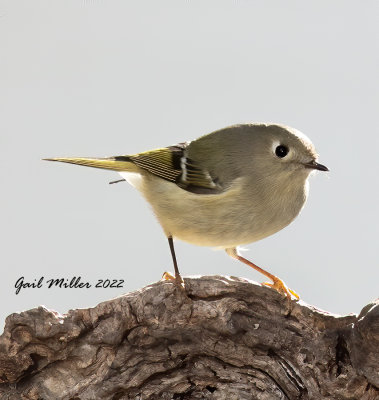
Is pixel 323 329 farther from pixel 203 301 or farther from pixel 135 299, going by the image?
pixel 135 299

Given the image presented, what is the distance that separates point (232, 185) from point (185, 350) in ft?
1.65

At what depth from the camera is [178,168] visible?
2.08 meters

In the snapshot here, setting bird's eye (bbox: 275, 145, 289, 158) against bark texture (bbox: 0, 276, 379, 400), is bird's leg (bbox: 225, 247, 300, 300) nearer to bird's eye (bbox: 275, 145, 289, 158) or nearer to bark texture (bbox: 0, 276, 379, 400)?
bark texture (bbox: 0, 276, 379, 400)

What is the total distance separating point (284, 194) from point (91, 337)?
69cm

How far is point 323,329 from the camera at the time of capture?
176 centimetres

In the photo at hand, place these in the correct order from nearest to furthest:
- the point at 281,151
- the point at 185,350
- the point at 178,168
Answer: the point at 185,350
the point at 281,151
the point at 178,168

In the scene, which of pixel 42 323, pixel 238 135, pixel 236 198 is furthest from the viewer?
pixel 238 135

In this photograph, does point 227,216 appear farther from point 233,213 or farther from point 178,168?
point 178,168

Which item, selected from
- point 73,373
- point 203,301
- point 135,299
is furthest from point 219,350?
point 73,373

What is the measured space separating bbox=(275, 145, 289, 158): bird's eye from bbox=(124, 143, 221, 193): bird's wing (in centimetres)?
20

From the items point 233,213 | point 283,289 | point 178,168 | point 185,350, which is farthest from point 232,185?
point 185,350

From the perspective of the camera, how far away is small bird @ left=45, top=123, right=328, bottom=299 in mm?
1890

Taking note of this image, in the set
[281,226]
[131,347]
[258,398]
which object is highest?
[281,226]

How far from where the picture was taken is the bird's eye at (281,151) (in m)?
1.91
